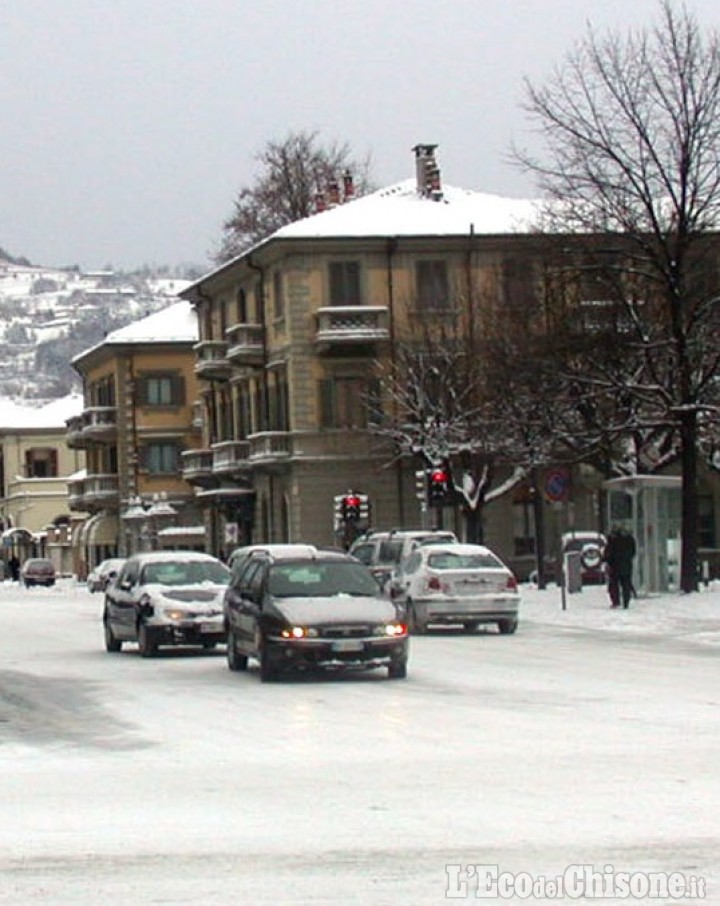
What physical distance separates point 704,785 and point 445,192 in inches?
2612

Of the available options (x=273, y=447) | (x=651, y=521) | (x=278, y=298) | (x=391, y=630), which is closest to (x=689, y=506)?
(x=651, y=521)

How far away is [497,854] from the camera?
11914 mm

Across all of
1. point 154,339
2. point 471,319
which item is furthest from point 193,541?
point 471,319

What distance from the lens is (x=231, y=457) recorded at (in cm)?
8094

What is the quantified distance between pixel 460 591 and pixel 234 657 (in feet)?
33.9

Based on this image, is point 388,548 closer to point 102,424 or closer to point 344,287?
point 344,287

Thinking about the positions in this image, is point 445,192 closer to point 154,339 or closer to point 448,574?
point 154,339

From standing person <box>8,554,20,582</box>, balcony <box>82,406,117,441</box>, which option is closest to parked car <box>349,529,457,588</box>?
balcony <box>82,406,117,441</box>

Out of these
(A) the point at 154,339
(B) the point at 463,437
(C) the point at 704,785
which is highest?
(A) the point at 154,339

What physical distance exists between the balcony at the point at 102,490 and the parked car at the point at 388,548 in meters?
54.8

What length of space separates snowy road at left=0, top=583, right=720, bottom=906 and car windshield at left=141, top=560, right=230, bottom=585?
4.55 m

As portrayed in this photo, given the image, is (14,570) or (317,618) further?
(14,570)

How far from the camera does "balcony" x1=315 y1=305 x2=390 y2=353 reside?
72312 millimetres

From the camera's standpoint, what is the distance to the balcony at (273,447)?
2904 inches
